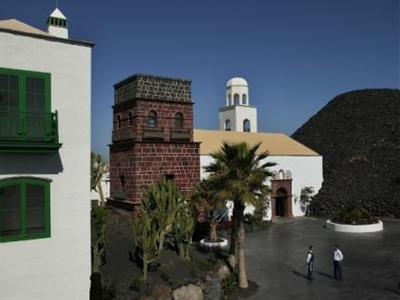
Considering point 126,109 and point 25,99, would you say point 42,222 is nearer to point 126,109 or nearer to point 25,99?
point 25,99

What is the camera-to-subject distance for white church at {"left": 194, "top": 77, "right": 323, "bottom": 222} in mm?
37844

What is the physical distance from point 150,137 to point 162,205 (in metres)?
10.5

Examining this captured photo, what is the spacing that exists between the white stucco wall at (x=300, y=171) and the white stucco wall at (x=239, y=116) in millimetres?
7336

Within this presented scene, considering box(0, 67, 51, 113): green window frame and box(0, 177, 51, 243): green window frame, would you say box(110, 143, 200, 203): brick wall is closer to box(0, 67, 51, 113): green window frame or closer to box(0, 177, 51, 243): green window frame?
box(0, 177, 51, 243): green window frame

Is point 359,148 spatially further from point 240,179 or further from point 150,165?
point 240,179

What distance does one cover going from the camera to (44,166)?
1256 centimetres

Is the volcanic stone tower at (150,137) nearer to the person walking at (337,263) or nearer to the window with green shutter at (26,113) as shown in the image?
the person walking at (337,263)

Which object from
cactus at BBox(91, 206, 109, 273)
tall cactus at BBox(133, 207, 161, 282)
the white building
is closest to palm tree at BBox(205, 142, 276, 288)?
tall cactus at BBox(133, 207, 161, 282)

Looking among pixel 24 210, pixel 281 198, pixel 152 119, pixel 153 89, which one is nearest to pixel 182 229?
pixel 24 210

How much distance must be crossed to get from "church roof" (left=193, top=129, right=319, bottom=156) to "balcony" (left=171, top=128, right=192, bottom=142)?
3.24m

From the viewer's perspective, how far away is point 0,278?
1189cm

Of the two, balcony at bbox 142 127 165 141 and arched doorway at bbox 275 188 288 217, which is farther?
arched doorway at bbox 275 188 288 217

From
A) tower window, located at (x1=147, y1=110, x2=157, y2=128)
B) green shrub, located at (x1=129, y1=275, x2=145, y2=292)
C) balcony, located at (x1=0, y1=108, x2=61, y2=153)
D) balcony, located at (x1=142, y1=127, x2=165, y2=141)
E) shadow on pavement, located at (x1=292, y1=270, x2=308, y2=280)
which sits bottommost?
shadow on pavement, located at (x1=292, y1=270, x2=308, y2=280)

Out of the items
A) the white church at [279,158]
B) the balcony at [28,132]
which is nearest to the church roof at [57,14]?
the balcony at [28,132]
